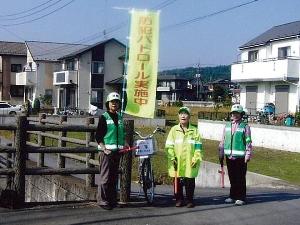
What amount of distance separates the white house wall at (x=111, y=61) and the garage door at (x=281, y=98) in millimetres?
23878

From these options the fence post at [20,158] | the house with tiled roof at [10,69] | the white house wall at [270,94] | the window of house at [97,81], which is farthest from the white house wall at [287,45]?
the house with tiled roof at [10,69]

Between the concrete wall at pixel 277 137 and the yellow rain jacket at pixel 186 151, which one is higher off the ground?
the yellow rain jacket at pixel 186 151

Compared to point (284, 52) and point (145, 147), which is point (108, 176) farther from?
point (284, 52)

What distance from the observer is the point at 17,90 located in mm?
65688

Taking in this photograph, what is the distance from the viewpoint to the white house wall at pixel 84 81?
51.9 m

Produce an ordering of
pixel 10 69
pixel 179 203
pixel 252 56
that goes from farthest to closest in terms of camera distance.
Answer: pixel 10 69, pixel 252 56, pixel 179 203

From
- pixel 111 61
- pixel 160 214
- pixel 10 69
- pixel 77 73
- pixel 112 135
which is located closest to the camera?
pixel 160 214

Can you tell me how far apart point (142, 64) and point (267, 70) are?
79.7 feet

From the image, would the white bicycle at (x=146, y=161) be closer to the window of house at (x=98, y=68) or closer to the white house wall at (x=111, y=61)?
the white house wall at (x=111, y=61)

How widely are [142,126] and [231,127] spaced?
94.2ft

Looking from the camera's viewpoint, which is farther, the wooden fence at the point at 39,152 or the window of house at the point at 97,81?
the window of house at the point at 97,81

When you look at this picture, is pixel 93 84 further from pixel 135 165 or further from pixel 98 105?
pixel 135 165

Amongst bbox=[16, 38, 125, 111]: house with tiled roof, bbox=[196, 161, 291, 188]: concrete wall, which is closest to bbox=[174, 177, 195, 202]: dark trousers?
bbox=[196, 161, 291, 188]: concrete wall

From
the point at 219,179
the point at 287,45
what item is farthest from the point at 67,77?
the point at 219,179
